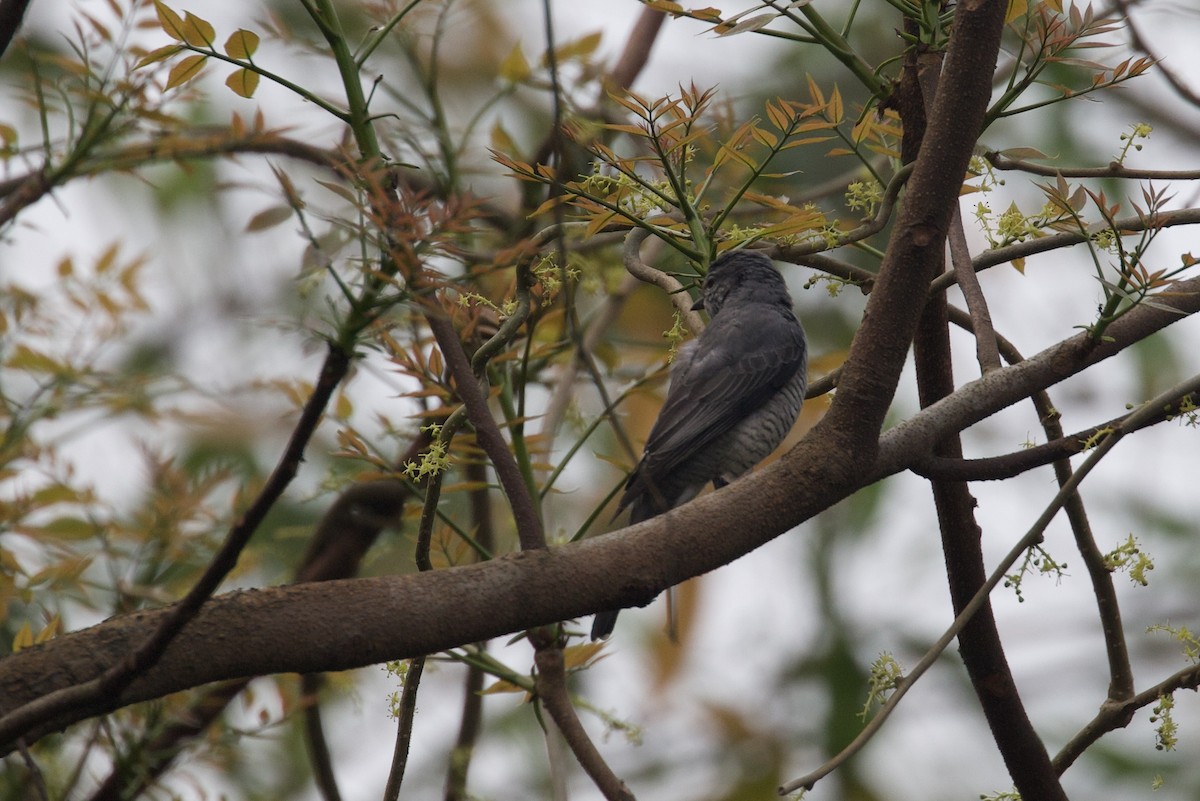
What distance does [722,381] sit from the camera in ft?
15.1

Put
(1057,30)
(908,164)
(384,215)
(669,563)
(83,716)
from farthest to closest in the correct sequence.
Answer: (908,164) < (1057,30) < (669,563) < (83,716) < (384,215)

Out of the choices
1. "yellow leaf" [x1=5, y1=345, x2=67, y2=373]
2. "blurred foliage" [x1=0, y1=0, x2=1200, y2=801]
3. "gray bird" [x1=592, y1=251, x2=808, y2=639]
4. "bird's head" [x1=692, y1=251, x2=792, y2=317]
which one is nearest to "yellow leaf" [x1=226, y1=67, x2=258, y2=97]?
"blurred foliage" [x1=0, y1=0, x2=1200, y2=801]

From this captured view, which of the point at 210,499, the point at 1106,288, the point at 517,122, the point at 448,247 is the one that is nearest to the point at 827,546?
the point at 517,122

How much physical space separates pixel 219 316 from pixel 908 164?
520 centimetres

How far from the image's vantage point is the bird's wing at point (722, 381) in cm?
450

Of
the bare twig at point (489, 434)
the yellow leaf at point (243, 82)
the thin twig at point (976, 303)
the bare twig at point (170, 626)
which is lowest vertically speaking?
the bare twig at point (170, 626)

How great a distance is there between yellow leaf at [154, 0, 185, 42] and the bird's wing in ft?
8.07

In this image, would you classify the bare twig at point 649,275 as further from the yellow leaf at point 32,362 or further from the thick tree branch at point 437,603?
the yellow leaf at point 32,362

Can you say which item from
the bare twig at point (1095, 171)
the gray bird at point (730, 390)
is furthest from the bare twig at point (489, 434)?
the gray bird at point (730, 390)

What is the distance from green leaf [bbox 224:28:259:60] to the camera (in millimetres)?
2326

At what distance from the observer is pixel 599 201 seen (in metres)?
2.63

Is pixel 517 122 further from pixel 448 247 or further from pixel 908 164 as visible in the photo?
pixel 448 247

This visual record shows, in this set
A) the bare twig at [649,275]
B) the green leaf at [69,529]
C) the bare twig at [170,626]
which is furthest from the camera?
the green leaf at [69,529]

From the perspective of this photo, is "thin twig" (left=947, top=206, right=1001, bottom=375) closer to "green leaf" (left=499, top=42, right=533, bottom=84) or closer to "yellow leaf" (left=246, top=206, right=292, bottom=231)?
"yellow leaf" (left=246, top=206, right=292, bottom=231)
